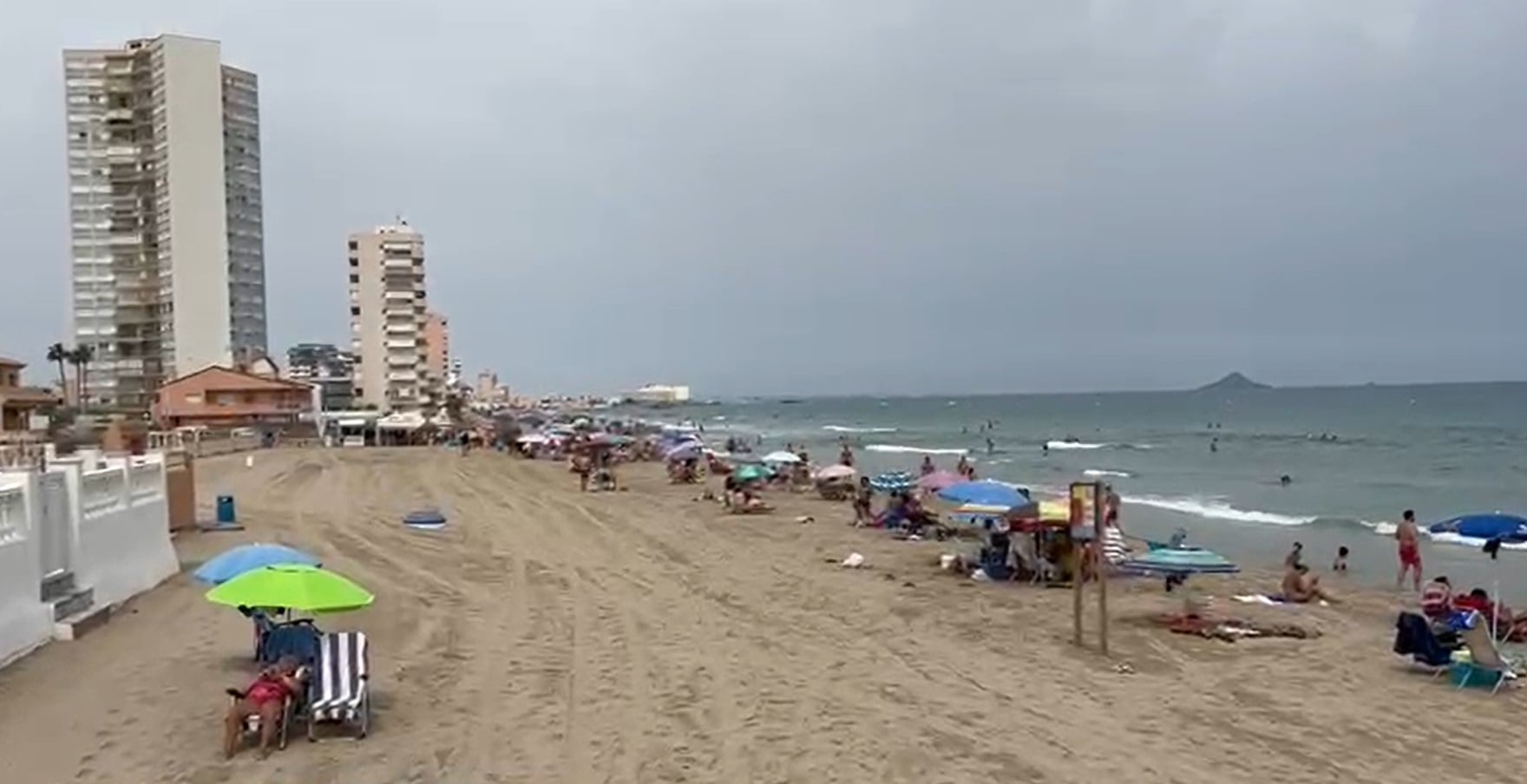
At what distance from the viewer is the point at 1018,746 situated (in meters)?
9.17

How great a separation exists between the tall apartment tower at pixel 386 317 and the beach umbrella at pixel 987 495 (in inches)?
3250

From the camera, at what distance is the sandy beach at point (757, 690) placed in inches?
341

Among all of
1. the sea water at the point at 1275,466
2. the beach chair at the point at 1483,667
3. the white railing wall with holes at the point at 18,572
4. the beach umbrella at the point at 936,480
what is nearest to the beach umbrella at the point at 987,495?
the beach umbrella at the point at 936,480

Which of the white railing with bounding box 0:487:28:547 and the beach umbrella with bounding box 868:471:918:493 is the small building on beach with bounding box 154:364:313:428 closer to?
the beach umbrella with bounding box 868:471:918:493

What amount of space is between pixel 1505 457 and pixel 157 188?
74430 mm

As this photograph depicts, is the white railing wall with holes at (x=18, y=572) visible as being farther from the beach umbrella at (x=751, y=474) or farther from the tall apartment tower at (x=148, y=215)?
the tall apartment tower at (x=148, y=215)

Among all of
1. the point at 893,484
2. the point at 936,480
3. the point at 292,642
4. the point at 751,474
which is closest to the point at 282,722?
the point at 292,642

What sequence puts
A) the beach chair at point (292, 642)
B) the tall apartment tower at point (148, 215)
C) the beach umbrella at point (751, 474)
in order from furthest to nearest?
1. the tall apartment tower at point (148, 215)
2. the beach umbrella at point (751, 474)
3. the beach chair at point (292, 642)

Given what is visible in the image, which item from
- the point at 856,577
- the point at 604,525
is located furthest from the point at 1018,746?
the point at 604,525

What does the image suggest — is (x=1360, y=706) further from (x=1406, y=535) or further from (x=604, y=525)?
(x=604, y=525)

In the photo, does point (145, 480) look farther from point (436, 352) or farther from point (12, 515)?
point (436, 352)

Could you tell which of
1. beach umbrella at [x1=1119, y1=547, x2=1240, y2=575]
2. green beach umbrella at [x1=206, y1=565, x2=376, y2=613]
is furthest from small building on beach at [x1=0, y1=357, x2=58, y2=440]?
beach umbrella at [x1=1119, y1=547, x2=1240, y2=575]

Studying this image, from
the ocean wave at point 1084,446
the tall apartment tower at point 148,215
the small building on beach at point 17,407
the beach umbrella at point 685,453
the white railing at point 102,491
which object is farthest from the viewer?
the tall apartment tower at point 148,215

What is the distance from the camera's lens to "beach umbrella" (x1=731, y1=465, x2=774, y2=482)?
32.4 metres
